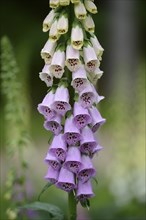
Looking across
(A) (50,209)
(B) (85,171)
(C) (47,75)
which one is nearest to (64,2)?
(C) (47,75)

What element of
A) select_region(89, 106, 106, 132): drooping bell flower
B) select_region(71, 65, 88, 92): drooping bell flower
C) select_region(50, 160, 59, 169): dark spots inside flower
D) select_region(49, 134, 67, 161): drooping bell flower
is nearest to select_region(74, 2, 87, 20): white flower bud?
A: select_region(71, 65, 88, 92): drooping bell flower

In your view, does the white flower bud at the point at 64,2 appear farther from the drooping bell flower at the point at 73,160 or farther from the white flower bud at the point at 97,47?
the drooping bell flower at the point at 73,160

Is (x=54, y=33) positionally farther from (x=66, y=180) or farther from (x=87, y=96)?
(x=66, y=180)

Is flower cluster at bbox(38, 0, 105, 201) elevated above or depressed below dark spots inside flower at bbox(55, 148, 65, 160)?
above

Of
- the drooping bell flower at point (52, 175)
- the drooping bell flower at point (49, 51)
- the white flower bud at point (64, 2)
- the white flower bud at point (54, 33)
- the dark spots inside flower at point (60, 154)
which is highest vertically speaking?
the white flower bud at point (64, 2)

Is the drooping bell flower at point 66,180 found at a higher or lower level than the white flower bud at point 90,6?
lower

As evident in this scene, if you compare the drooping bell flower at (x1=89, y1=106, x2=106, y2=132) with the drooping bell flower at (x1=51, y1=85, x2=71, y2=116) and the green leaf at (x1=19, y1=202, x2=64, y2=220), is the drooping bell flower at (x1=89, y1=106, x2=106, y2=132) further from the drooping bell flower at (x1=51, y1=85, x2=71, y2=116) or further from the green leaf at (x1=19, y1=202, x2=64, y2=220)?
the green leaf at (x1=19, y1=202, x2=64, y2=220)

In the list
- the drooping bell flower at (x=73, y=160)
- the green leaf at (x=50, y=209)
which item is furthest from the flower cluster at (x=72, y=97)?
the green leaf at (x=50, y=209)
